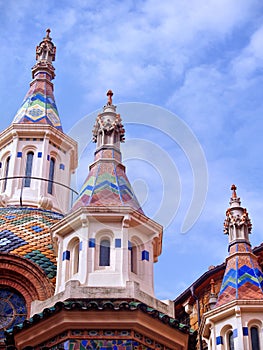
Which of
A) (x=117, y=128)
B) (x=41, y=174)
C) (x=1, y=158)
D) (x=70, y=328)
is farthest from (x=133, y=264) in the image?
(x=1, y=158)

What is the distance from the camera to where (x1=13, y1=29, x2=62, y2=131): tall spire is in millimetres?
33594

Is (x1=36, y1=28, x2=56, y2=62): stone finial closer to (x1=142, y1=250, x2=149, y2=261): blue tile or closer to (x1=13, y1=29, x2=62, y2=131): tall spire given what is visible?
(x1=13, y1=29, x2=62, y2=131): tall spire

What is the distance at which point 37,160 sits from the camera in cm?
3219

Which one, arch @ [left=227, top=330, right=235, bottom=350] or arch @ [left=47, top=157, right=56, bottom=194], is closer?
arch @ [left=227, top=330, right=235, bottom=350]

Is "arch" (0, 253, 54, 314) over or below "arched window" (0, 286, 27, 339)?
over

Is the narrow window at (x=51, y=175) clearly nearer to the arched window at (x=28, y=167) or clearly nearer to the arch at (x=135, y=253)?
the arched window at (x=28, y=167)

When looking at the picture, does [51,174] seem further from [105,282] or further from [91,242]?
[105,282]

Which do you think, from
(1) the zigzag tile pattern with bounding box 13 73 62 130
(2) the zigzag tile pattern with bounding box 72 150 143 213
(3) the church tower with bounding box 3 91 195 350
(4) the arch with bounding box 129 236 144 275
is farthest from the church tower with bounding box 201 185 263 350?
(1) the zigzag tile pattern with bounding box 13 73 62 130

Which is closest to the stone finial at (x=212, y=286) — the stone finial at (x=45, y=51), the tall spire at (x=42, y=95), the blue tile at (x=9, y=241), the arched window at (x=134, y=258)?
the arched window at (x=134, y=258)

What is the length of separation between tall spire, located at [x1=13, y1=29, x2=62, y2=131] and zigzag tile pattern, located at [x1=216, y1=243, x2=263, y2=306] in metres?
11.0

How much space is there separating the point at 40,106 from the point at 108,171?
10.3 m

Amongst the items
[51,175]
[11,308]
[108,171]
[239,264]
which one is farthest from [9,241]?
[239,264]

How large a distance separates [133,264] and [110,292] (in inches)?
83.1

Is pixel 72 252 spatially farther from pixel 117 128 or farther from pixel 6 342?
pixel 117 128
